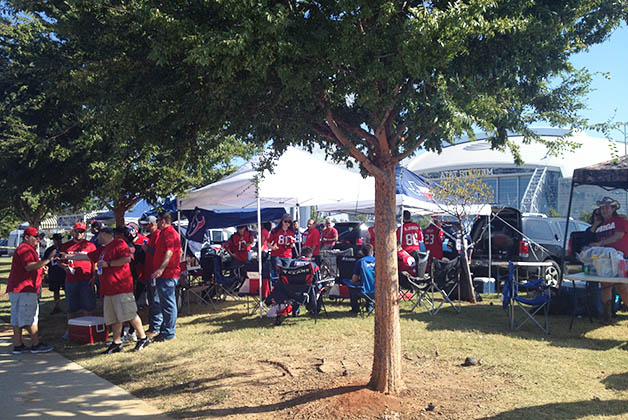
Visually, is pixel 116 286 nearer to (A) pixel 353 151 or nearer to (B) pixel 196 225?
(A) pixel 353 151

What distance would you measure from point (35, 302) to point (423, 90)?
21.1 ft

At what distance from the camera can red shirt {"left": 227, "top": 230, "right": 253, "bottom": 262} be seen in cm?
1162

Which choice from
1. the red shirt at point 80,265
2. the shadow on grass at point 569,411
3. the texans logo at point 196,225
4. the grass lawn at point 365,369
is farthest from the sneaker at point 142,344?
the texans logo at point 196,225

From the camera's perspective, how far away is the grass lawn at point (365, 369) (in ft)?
15.4

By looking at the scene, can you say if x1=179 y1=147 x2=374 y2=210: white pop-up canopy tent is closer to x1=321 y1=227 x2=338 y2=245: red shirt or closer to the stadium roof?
x1=321 y1=227 x2=338 y2=245: red shirt

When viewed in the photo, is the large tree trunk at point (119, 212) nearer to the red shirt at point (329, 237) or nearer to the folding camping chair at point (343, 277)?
the red shirt at point (329, 237)

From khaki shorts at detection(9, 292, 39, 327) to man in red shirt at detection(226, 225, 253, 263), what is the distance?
15.8ft

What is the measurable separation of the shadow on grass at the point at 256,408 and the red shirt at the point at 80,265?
4.83 metres

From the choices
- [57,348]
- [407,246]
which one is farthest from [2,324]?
[407,246]

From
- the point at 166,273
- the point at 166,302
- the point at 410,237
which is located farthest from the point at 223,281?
the point at 410,237

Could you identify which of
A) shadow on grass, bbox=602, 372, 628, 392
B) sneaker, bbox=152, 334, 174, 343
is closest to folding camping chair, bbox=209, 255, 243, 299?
sneaker, bbox=152, 334, 174, 343

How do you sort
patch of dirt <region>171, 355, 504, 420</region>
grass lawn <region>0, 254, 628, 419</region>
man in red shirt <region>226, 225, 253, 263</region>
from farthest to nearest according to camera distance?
1. man in red shirt <region>226, 225, 253, 263</region>
2. grass lawn <region>0, 254, 628, 419</region>
3. patch of dirt <region>171, 355, 504, 420</region>

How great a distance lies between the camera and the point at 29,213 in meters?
18.0

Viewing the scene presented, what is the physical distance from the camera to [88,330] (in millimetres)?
7926
